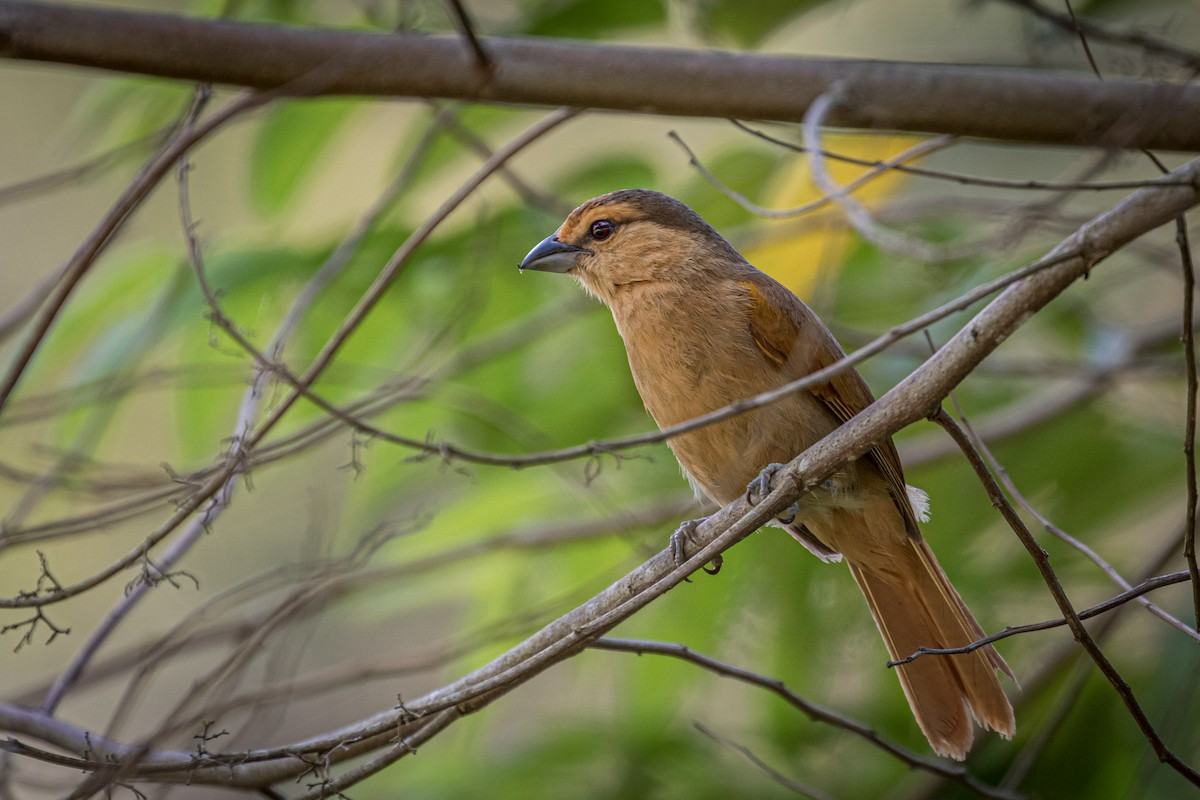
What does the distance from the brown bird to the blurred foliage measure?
1.31ft

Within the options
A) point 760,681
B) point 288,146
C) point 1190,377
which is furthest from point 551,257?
point 1190,377

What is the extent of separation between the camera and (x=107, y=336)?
12.2 ft

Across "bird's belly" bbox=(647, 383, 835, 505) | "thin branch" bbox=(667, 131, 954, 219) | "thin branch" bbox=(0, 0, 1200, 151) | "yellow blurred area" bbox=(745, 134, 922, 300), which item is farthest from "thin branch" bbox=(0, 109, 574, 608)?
"yellow blurred area" bbox=(745, 134, 922, 300)

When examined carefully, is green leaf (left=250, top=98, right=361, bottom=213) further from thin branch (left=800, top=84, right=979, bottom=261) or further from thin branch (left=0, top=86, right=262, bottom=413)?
thin branch (left=800, top=84, right=979, bottom=261)

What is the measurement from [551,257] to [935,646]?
1.54m

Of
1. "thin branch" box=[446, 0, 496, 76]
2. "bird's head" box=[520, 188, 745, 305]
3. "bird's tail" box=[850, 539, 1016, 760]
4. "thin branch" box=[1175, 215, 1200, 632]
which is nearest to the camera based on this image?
"thin branch" box=[1175, 215, 1200, 632]

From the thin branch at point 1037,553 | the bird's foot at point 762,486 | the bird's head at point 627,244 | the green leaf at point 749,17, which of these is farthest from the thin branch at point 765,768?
the green leaf at point 749,17

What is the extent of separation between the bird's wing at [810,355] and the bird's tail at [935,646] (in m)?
0.14

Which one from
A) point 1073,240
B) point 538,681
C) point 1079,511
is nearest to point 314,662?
point 538,681

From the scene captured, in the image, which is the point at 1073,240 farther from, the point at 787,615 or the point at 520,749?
the point at 520,749

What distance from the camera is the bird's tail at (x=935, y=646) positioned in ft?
9.68

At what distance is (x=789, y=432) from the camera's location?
9.96ft

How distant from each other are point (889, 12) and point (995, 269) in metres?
3.10

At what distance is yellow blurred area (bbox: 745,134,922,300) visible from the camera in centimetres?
354
